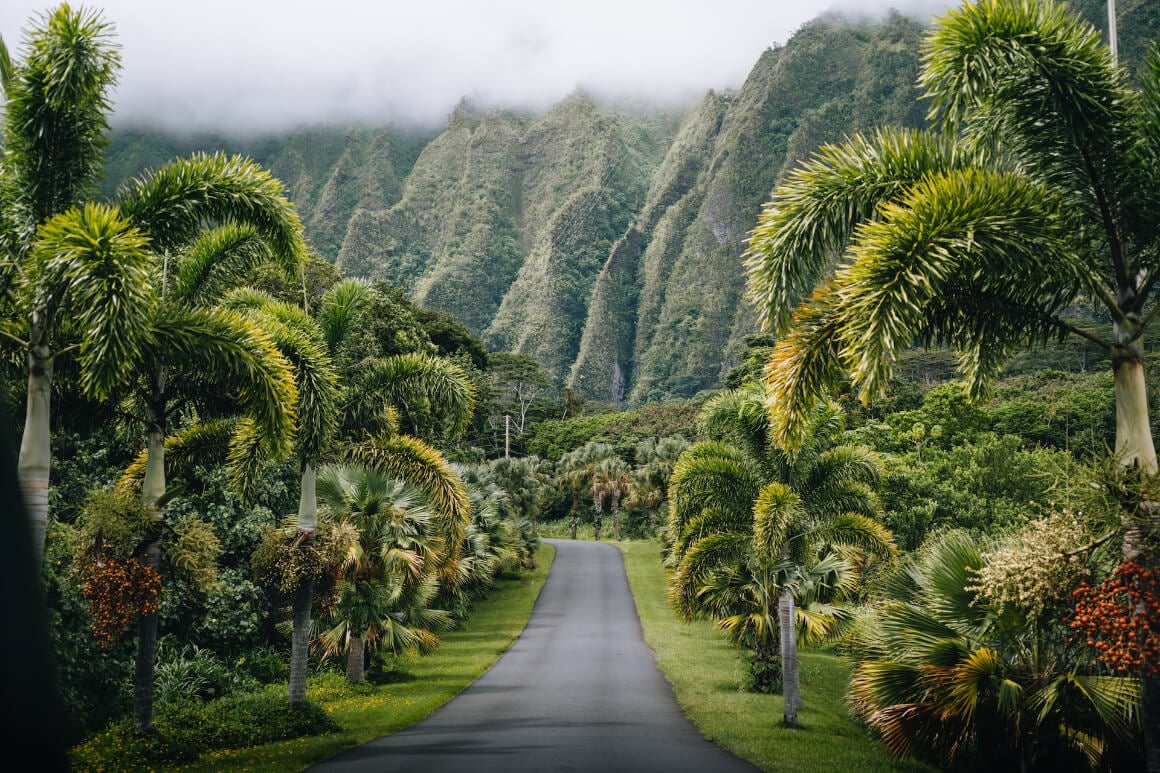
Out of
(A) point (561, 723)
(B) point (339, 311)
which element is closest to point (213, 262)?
(B) point (339, 311)

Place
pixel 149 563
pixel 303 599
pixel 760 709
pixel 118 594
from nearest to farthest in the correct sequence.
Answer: pixel 118 594 → pixel 149 563 → pixel 303 599 → pixel 760 709

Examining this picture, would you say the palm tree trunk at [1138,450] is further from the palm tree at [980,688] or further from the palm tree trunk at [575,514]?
the palm tree trunk at [575,514]

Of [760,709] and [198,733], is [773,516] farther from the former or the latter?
[198,733]

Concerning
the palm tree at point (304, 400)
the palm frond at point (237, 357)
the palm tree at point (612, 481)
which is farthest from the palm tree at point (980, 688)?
the palm tree at point (612, 481)

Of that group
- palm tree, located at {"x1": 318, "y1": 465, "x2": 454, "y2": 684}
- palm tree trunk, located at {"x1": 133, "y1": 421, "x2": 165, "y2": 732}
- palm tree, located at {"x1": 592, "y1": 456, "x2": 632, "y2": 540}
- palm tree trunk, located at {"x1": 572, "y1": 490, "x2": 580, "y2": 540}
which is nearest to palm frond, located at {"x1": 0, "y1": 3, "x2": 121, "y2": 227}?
palm tree trunk, located at {"x1": 133, "y1": 421, "x2": 165, "y2": 732}

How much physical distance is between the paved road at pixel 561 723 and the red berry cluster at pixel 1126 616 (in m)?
6.24

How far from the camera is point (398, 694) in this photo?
20172 mm

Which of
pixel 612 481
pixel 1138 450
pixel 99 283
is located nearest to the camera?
pixel 1138 450

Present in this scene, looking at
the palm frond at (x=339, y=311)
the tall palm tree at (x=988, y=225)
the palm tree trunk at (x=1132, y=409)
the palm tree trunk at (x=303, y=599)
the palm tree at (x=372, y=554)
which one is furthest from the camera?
the palm tree at (x=372, y=554)

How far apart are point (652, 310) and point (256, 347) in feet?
566

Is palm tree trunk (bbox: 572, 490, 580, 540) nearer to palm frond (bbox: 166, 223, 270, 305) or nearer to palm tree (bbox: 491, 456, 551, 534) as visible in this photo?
palm tree (bbox: 491, 456, 551, 534)

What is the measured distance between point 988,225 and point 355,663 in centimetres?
1727

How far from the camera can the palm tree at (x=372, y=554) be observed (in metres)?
20.0

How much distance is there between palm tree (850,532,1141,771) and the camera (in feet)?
32.3
